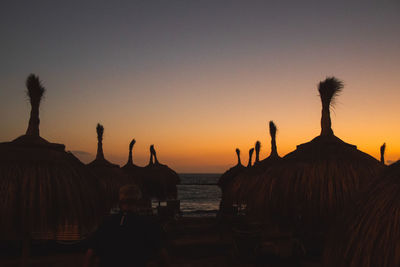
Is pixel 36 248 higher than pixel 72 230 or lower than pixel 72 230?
lower

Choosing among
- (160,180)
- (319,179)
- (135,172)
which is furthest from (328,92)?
(135,172)

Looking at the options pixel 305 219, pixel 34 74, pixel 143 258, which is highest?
pixel 34 74

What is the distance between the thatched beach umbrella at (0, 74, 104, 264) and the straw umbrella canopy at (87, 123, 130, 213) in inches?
283

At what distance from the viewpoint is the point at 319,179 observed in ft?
23.1

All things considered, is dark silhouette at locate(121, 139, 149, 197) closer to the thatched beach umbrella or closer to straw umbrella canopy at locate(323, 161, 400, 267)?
the thatched beach umbrella

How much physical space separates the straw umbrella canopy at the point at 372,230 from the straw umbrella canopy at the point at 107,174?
11.7 meters

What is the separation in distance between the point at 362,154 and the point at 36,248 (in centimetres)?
1013

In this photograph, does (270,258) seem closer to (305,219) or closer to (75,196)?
(305,219)

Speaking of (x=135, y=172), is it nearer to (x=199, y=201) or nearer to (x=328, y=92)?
(x=328, y=92)

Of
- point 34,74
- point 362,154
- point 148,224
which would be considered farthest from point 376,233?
point 34,74

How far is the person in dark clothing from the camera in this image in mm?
2770

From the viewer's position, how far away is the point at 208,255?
1034 cm

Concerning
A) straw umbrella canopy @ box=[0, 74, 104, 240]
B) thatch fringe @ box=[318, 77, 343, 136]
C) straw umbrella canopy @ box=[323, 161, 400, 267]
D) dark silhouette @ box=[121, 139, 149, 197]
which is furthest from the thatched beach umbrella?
dark silhouette @ box=[121, 139, 149, 197]

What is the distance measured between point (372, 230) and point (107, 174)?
13.4 metres
